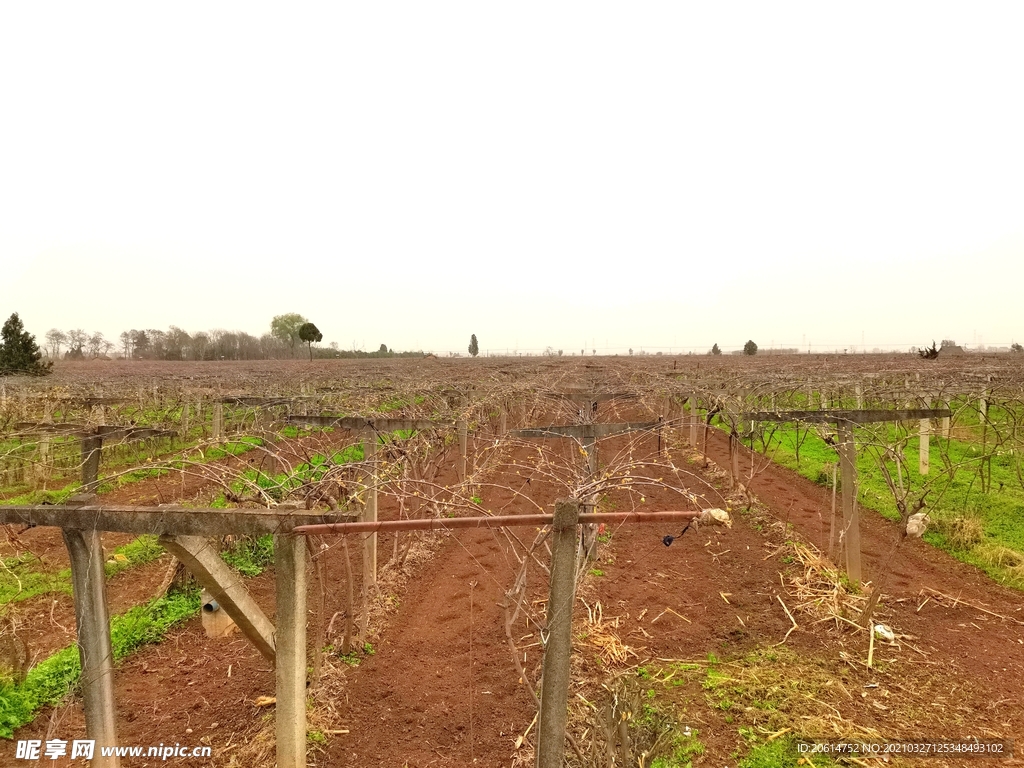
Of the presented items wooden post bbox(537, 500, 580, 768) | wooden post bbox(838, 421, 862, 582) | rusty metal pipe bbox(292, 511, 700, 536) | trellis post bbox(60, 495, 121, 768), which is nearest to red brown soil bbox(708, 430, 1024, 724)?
wooden post bbox(838, 421, 862, 582)

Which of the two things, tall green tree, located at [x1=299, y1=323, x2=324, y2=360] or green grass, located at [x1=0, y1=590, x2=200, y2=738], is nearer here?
green grass, located at [x1=0, y1=590, x2=200, y2=738]

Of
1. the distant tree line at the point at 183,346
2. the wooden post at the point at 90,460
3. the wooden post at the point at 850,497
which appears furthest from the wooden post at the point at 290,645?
the distant tree line at the point at 183,346

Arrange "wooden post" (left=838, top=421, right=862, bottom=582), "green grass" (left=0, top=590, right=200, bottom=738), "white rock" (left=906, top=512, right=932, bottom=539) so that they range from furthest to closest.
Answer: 1. "white rock" (left=906, top=512, right=932, bottom=539)
2. "wooden post" (left=838, top=421, right=862, bottom=582)
3. "green grass" (left=0, top=590, right=200, bottom=738)

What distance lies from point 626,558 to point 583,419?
240 cm

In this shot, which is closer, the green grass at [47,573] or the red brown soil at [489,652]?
the red brown soil at [489,652]

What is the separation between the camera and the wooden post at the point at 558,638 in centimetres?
294

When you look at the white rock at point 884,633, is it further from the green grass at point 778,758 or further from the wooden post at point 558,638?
the wooden post at point 558,638

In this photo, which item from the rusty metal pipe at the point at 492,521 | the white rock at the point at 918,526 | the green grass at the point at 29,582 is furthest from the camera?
the white rock at the point at 918,526

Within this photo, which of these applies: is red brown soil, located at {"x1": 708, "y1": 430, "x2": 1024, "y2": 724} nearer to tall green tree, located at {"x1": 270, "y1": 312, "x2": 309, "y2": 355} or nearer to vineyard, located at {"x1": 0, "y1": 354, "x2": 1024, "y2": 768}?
vineyard, located at {"x1": 0, "y1": 354, "x2": 1024, "y2": 768}

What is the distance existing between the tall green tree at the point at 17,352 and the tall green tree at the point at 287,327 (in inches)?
1989

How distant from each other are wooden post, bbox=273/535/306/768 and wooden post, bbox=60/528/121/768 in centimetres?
121

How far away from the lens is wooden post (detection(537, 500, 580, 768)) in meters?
2.94

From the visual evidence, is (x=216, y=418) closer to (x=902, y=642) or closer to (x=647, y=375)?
(x=902, y=642)

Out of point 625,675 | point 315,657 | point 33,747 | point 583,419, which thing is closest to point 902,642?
point 625,675
